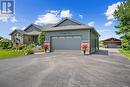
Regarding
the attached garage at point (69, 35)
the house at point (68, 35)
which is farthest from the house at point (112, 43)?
the attached garage at point (69, 35)

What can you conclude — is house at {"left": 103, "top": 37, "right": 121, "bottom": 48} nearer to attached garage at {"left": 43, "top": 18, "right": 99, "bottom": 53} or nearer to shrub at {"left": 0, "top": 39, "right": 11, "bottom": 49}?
shrub at {"left": 0, "top": 39, "right": 11, "bottom": 49}

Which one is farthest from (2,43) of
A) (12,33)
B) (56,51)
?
(56,51)

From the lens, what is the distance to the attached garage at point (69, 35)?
24491mm

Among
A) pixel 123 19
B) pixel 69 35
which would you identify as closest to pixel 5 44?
pixel 69 35

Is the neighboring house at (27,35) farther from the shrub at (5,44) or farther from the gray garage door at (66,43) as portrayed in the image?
the gray garage door at (66,43)

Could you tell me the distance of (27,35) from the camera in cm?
4538

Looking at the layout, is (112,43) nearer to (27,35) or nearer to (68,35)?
(27,35)

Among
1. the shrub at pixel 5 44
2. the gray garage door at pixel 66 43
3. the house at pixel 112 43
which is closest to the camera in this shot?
the gray garage door at pixel 66 43

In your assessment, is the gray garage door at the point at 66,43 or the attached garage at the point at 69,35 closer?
the attached garage at the point at 69,35

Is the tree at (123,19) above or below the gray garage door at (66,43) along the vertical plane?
above

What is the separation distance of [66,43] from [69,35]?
1384mm

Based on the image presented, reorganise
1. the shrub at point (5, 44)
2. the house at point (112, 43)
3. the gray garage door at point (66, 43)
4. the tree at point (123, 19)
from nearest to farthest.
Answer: the gray garage door at point (66, 43), the tree at point (123, 19), the shrub at point (5, 44), the house at point (112, 43)

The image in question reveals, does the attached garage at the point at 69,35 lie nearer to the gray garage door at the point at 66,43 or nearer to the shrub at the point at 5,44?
the gray garage door at the point at 66,43

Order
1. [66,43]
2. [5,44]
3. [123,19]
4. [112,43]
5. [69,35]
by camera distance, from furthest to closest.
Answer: [112,43], [5,44], [123,19], [66,43], [69,35]
